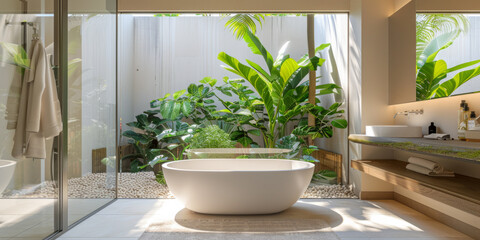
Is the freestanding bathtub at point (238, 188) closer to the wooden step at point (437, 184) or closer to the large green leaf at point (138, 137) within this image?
the wooden step at point (437, 184)

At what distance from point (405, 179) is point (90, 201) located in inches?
106

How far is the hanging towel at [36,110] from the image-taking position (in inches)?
88.9

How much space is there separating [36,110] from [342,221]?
2.49 m

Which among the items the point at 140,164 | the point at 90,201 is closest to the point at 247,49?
the point at 140,164

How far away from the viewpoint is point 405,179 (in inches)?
109

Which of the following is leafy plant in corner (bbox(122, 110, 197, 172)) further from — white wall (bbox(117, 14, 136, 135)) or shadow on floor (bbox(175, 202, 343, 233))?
shadow on floor (bbox(175, 202, 343, 233))

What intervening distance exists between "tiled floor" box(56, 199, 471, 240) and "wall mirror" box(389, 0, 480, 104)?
107 cm

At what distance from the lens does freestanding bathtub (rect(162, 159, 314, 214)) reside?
9.57 feet

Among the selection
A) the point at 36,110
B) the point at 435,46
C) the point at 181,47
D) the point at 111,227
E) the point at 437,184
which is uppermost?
the point at 181,47

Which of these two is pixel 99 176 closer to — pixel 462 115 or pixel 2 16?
pixel 2 16

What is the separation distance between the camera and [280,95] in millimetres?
4078

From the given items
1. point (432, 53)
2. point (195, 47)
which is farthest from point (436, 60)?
point (195, 47)

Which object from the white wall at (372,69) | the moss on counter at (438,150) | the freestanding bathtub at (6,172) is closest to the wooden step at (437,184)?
the moss on counter at (438,150)

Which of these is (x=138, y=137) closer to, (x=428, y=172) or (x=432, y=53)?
(x=428, y=172)
